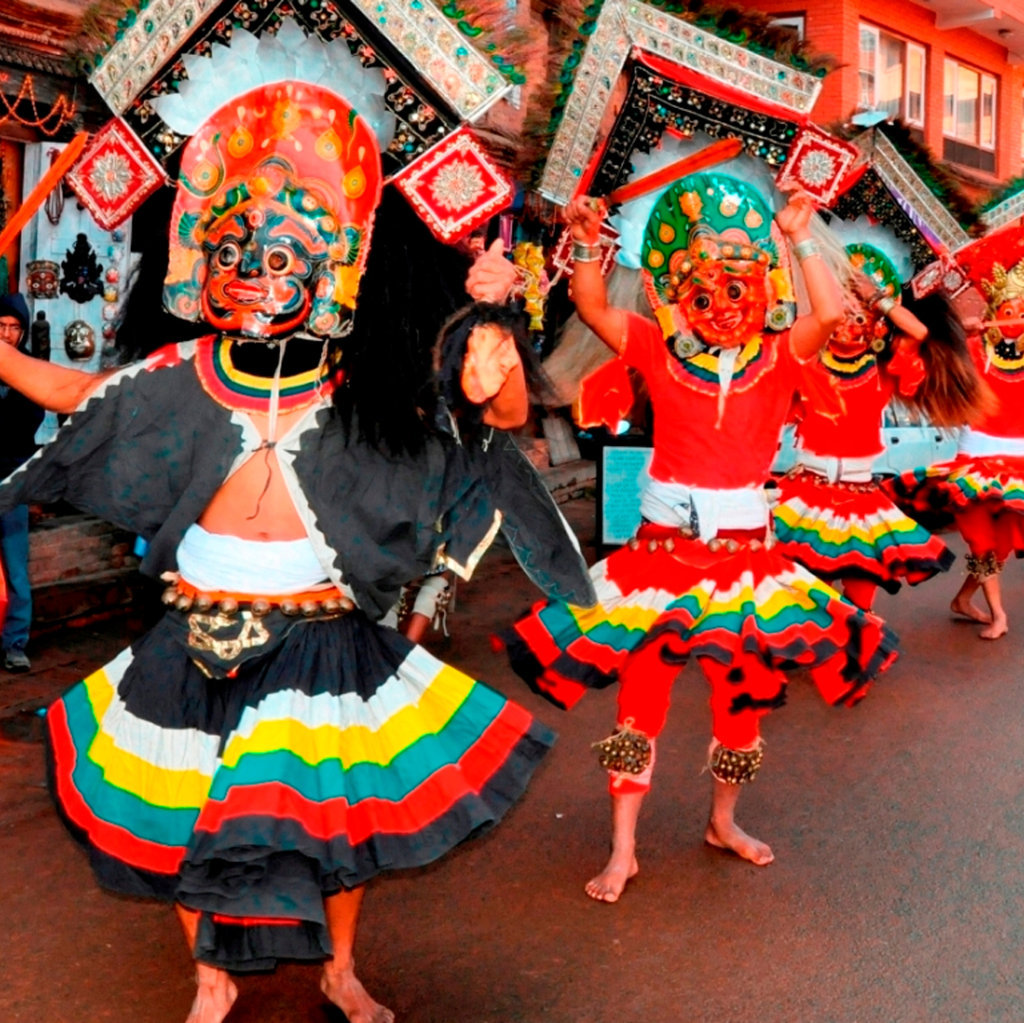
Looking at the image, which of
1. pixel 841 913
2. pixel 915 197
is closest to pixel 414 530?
pixel 841 913

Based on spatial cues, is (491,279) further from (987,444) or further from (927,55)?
(927,55)

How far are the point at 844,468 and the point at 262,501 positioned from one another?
4.72 m

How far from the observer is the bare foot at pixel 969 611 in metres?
8.30

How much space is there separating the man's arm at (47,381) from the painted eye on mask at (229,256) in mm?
389

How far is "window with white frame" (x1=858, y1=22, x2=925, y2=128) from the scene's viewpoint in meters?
21.0

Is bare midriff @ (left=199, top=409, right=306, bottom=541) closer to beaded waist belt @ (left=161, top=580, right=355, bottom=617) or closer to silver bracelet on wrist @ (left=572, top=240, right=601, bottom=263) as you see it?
beaded waist belt @ (left=161, top=580, right=355, bottom=617)

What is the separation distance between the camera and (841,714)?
6207 mm

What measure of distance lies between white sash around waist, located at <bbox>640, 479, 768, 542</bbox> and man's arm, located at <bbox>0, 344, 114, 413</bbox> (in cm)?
196

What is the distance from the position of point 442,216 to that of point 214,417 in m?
0.70

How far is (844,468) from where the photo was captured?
7027 millimetres

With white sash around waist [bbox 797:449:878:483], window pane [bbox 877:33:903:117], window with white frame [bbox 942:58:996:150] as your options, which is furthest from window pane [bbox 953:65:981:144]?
→ white sash around waist [bbox 797:449:878:483]

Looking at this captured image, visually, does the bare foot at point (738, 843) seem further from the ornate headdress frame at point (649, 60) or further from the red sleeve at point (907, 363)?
the red sleeve at point (907, 363)

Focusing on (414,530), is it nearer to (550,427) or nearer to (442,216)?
(442,216)

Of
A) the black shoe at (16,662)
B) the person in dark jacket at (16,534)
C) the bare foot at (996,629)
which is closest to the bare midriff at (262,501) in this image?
the person in dark jacket at (16,534)
